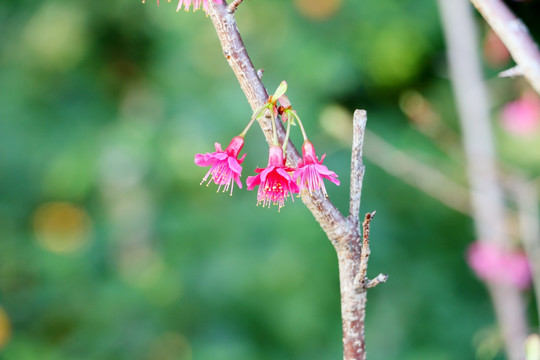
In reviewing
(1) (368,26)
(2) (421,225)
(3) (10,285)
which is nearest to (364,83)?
(1) (368,26)

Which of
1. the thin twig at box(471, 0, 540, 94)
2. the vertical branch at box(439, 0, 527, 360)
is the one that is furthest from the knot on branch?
the vertical branch at box(439, 0, 527, 360)

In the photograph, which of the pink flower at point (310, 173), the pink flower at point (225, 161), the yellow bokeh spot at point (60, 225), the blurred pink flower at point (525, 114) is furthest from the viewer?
the yellow bokeh spot at point (60, 225)

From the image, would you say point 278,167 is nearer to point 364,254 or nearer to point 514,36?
point 364,254

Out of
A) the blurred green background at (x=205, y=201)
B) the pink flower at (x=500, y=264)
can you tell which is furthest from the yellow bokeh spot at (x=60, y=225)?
the pink flower at (x=500, y=264)

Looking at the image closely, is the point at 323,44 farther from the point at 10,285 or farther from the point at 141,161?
the point at 10,285

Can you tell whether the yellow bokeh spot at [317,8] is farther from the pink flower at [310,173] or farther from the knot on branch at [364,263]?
the knot on branch at [364,263]

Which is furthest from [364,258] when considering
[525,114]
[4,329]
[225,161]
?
[4,329]
